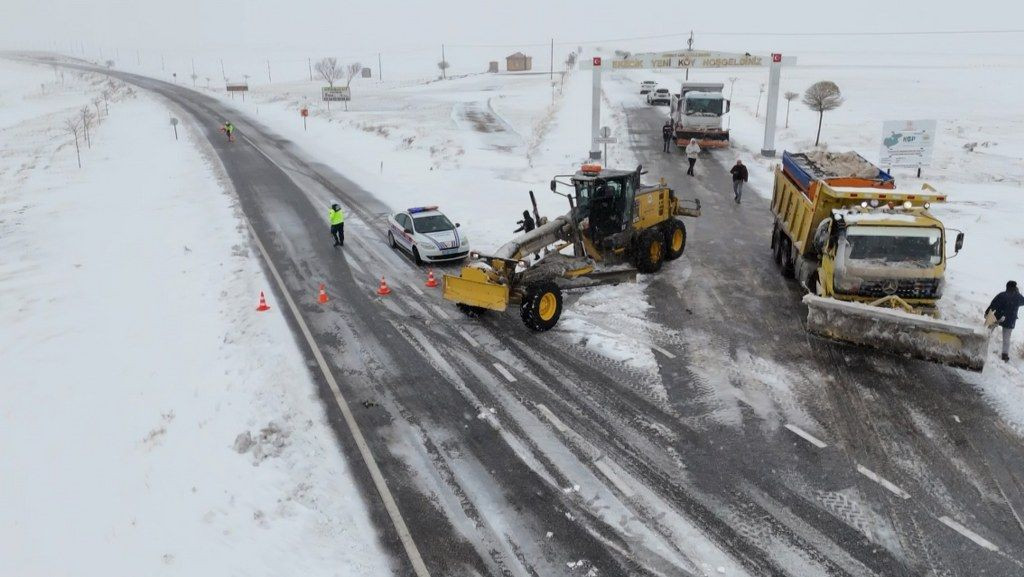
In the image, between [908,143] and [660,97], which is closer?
[908,143]

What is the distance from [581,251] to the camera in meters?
15.2

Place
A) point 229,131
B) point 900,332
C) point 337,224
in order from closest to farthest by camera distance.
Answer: point 900,332
point 337,224
point 229,131

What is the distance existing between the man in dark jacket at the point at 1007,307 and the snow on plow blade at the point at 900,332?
1316mm

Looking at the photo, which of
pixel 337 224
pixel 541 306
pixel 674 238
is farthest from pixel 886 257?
pixel 337 224

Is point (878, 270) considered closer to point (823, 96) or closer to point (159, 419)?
point (159, 419)

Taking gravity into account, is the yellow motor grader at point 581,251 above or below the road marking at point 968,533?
above

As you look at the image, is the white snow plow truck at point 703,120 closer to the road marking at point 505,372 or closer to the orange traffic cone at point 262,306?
the orange traffic cone at point 262,306

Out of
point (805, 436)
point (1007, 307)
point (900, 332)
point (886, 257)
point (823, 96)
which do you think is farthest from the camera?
point (823, 96)

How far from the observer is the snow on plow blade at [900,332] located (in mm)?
10492

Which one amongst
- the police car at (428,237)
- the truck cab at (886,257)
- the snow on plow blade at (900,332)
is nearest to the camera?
the snow on plow blade at (900,332)

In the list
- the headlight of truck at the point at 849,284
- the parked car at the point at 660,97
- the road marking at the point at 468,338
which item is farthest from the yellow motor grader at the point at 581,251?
the parked car at the point at 660,97

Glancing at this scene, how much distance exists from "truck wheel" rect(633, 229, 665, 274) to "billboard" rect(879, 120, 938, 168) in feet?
52.2

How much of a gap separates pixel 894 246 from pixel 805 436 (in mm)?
4947

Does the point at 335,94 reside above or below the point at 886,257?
above
